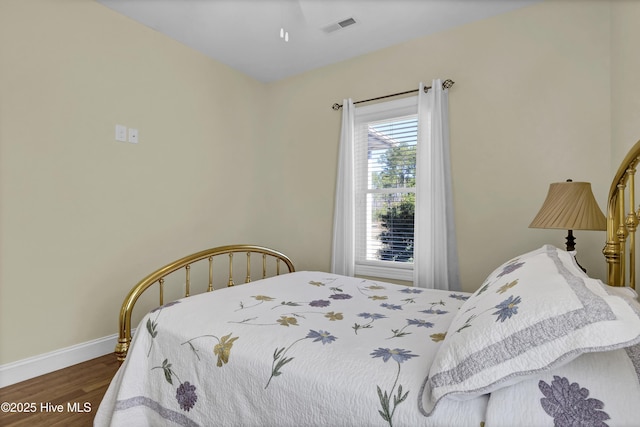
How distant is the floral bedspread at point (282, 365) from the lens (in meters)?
0.91

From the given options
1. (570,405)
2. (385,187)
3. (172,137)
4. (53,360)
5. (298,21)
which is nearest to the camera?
(570,405)

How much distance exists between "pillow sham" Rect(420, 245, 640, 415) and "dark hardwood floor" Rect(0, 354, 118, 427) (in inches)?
72.7

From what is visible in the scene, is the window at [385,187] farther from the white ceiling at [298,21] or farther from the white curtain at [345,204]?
the white ceiling at [298,21]

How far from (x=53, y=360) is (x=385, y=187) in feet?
9.42

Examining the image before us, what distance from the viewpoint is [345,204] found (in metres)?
3.25

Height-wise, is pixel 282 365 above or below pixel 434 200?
below

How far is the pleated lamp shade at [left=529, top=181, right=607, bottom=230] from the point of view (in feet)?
5.98

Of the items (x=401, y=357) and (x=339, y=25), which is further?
(x=339, y=25)

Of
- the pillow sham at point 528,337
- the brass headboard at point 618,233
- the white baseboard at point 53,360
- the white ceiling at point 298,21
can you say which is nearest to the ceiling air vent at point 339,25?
the white ceiling at point 298,21

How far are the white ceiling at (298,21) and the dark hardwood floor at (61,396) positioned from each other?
2.67 meters

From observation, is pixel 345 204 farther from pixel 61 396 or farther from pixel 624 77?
pixel 61 396

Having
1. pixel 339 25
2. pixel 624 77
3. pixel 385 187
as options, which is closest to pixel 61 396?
pixel 385 187

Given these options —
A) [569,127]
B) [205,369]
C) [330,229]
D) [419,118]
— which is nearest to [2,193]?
[205,369]

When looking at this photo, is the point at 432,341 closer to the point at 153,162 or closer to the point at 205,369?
the point at 205,369
